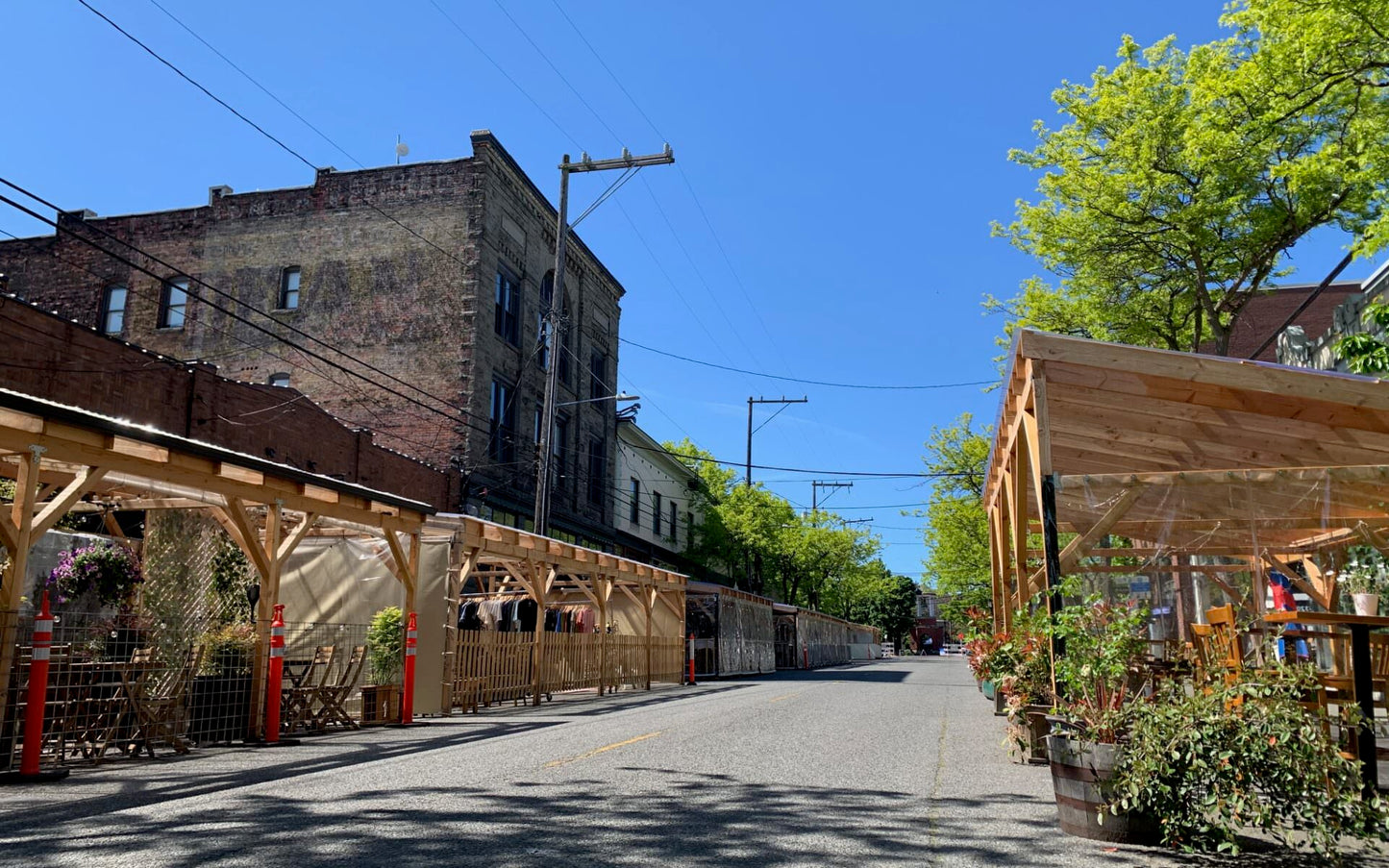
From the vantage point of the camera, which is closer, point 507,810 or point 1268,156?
point 507,810

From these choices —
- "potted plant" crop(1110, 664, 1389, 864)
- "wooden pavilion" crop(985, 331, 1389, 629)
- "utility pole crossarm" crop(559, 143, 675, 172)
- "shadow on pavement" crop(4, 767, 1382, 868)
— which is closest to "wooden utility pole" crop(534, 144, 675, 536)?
"utility pole crossarm" crop(559, 143, 675, 172)

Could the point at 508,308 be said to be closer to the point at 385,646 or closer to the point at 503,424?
the point at 503,424

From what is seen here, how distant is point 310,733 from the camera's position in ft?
42.0

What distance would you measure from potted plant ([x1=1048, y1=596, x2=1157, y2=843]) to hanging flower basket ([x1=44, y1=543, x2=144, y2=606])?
10764mm

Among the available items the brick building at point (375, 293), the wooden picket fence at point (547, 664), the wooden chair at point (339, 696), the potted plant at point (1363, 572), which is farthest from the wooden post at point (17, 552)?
the brick building at point (375, 293)

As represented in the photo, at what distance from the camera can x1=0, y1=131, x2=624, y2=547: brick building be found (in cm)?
2847

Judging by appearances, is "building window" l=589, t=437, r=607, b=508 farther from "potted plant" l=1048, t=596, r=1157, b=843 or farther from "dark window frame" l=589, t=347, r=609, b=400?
"potted plant" l=1048, t=596, r=1157, b=843

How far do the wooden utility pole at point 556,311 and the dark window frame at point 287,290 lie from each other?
32.3ft

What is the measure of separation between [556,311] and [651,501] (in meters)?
23.3

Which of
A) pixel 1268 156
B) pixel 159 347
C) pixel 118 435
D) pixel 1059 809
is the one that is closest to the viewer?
pixel 1059 809

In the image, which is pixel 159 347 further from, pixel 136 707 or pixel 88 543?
pixel 136 707

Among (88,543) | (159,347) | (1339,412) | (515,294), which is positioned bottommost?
(88,543)

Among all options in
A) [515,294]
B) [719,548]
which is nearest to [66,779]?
[515,294]

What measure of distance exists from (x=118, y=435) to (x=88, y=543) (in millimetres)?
5326
